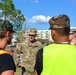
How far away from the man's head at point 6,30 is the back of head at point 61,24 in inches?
19.1

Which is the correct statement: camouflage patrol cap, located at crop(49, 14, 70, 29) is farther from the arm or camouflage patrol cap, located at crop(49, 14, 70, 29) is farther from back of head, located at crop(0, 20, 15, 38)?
back of head, located at crop(0, 20, 15, 38)

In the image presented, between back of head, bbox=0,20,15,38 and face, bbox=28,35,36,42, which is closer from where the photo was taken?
back of head, bbox=0,20,15,38

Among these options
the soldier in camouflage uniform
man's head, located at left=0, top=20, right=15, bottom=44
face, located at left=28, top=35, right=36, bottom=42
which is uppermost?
man's head, located at left=0, top=20, right=15, bottom=44

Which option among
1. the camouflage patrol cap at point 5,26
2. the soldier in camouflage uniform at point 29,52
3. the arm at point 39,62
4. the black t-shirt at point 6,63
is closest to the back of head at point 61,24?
the arm at point 39,62

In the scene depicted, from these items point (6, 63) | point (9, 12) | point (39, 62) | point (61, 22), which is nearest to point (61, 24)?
point (61, 22)

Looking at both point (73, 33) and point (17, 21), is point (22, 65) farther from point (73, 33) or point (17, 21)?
point (17, 21)

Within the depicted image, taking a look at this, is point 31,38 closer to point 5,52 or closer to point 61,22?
point 61,22

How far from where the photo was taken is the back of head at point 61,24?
140 inches

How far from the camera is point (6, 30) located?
361cm

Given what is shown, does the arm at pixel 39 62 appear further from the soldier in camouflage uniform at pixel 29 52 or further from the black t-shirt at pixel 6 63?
the soldier in camouflage uniform at pixel 29 52

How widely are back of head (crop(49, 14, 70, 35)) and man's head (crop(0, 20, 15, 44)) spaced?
49 cm

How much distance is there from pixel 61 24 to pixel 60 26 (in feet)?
0.11

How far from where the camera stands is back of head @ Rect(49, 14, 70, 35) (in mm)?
3562

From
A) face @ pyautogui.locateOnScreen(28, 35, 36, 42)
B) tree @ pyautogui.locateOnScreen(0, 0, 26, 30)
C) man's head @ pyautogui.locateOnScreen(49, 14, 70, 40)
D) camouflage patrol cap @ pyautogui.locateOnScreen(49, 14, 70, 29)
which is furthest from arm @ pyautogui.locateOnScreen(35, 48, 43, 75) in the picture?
tree @ pyautogui.locateOnScreen(0, 0, 26, 30)
